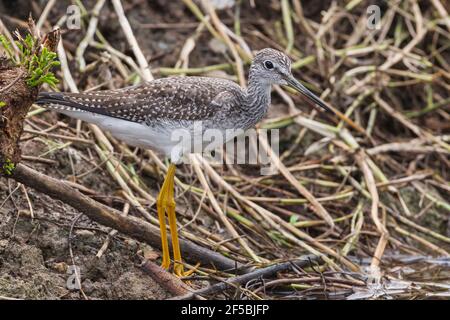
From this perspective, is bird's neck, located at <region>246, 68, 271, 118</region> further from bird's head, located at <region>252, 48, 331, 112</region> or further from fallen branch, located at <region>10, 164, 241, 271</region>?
fallen branch, located at <region>10, 164, 241, 271</region>

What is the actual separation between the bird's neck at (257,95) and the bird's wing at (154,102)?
9.8 inches

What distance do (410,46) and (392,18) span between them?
621mm

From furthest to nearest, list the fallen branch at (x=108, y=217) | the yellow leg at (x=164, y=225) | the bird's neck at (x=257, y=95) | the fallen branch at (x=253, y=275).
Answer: the bird's neck at (x=257, y=95), the yellow leg at (x=164, y=225), the fallen branch at (x=108, y=217), the fallen branch at (x=253, y=275)

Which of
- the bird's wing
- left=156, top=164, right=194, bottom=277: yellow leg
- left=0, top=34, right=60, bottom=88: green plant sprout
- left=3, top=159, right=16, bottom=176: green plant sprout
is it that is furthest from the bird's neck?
left=3, top=159, right=16, bottom=176: green plant sprout

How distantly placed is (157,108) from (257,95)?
0.93m

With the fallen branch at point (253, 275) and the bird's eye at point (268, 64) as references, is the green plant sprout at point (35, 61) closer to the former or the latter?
the fallen branch at point (253, 275)

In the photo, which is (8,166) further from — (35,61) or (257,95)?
(257,95)

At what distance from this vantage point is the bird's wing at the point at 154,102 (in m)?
6.58

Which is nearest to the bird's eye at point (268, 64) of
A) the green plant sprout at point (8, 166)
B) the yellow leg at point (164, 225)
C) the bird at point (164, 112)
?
the bird at point (164, 112)

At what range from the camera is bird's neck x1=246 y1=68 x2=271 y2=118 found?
693 cm

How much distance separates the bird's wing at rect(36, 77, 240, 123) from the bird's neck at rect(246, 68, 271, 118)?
0.25 m

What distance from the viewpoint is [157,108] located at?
21.8 ft

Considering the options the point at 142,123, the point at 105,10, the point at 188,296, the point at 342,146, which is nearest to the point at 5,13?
the point at 105,10
